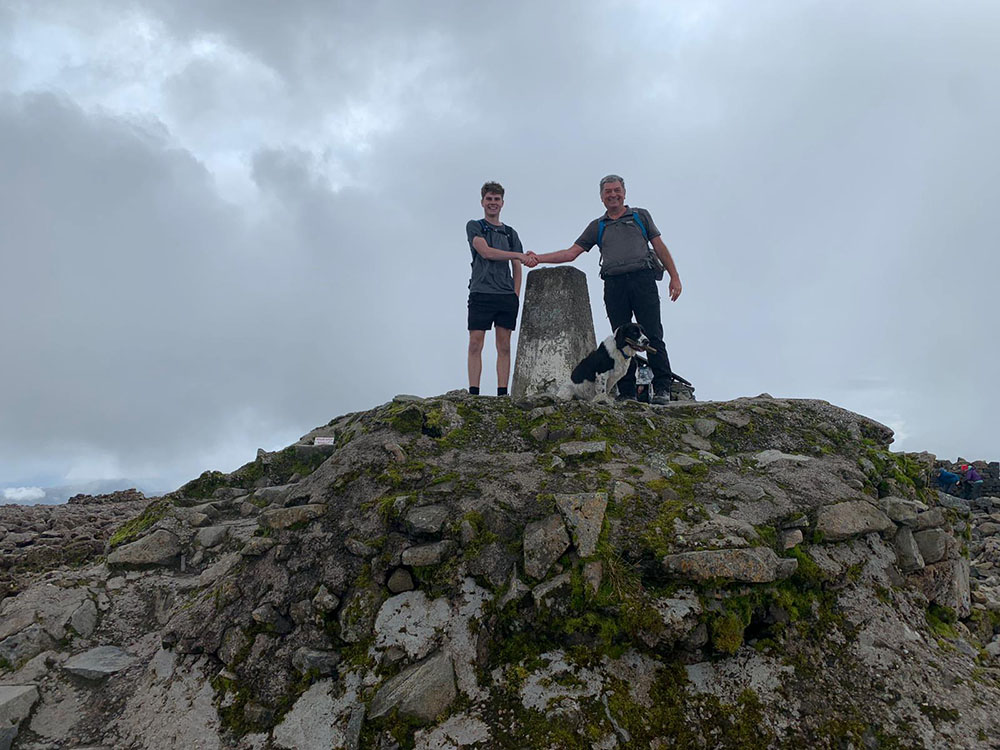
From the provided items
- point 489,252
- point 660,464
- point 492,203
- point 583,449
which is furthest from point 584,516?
point 492,203

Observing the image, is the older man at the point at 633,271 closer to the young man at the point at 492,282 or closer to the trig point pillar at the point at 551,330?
the trig point pillar at the point at 551,330

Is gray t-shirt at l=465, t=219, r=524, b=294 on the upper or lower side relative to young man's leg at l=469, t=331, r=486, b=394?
upper

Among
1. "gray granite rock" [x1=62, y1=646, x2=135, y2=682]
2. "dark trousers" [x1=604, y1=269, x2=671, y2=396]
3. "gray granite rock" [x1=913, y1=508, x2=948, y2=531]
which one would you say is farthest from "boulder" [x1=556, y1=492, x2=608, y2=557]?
"dark trousers" [x1=604, y1=269, x2=671, y2=396]

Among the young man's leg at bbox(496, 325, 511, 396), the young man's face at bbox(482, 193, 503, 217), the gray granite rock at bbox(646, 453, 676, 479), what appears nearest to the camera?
the gray granite rock at bbox(646, 453, 676, 479)

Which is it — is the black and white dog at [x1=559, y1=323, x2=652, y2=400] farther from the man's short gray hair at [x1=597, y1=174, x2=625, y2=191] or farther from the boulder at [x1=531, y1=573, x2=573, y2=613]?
the boulder at [x1=531, y1=573, x2=573, y2=613]

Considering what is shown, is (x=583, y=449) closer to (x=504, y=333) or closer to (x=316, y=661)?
(x=316, y=661)

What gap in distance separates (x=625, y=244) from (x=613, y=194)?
2.86 ft

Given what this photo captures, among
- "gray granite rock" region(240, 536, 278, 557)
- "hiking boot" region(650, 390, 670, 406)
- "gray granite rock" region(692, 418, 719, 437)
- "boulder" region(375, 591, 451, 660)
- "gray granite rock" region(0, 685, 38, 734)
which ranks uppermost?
"hiking boot" region(650, 390, 670, 406)

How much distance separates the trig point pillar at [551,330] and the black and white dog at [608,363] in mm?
622

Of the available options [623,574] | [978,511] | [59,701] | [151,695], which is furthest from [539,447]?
[978,511]

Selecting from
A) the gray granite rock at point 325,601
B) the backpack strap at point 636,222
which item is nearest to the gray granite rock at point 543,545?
the gray granite rock at point 325,601

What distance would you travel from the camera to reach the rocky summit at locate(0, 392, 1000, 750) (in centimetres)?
407

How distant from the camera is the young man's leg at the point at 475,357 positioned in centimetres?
973

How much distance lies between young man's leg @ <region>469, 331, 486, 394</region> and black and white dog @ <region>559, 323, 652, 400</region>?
1.49 meters
